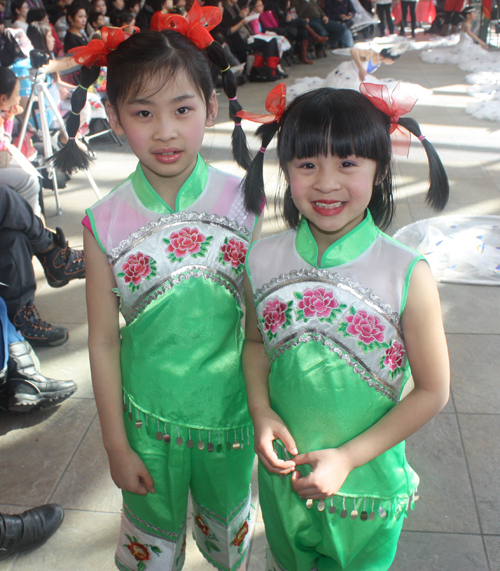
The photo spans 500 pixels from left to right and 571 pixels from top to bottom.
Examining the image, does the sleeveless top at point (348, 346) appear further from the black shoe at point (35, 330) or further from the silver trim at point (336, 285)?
the black shoe at point (35, 330)

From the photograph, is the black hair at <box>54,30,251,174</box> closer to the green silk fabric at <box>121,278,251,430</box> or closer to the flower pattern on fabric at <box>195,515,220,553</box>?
the green silk fabric at <box>121,278,251,430</box>

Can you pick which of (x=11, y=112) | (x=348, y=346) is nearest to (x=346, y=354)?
(x=348, y=346)

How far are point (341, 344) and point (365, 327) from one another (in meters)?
0.05

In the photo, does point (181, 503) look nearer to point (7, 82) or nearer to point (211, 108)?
point (211, 108)

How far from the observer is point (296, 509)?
106cm

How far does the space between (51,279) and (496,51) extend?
9705mm

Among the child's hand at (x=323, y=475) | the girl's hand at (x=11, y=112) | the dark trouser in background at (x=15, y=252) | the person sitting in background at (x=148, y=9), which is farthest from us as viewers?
the person sitting in background at (x=148, y=9)

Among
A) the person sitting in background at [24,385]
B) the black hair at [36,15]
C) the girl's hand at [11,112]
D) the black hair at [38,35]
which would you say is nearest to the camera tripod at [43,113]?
the girl's hand at [11,112]

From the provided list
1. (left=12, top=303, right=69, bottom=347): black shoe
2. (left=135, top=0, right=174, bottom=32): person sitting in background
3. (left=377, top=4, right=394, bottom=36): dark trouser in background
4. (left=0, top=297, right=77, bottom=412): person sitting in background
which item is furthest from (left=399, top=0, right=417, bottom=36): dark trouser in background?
(left=0, top=297, right=77, bottom=412): person sitting in background

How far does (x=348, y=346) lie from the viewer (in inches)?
40.2

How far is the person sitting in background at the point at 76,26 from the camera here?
6.36m

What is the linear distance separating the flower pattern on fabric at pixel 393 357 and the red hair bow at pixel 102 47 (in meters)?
0.78

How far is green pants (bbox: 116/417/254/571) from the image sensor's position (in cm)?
117

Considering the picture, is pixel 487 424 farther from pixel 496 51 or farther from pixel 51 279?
pixel 496 51
